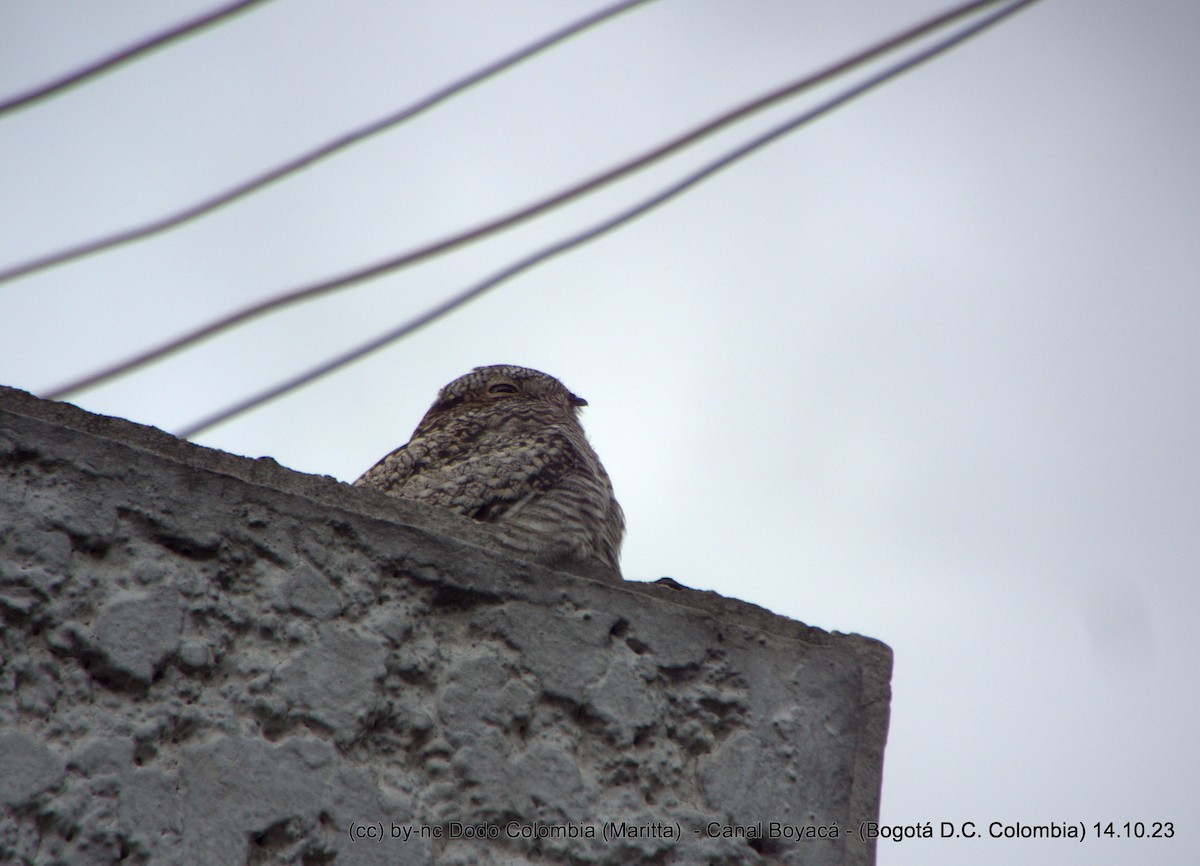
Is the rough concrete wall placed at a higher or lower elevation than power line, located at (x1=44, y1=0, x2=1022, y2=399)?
lower

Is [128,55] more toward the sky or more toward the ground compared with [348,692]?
more toward the sky

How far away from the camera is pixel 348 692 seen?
240 cm

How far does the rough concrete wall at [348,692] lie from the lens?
2.18 metres

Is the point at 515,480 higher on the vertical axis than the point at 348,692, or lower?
higher

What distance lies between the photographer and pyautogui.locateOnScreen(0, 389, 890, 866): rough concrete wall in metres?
2.18

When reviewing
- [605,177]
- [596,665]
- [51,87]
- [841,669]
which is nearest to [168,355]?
[51,87]

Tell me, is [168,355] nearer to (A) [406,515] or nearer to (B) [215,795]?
(A) [406,515]

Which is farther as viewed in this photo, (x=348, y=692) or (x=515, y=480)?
(x=515, y=480)

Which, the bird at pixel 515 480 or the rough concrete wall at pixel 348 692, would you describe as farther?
the bird at pixel 515 480

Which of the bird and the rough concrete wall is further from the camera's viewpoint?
the bird

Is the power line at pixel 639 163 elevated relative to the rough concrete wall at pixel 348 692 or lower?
elevated

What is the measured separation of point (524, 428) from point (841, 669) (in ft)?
7.87

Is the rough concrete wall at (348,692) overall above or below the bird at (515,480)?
below

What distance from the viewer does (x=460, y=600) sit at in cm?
262
